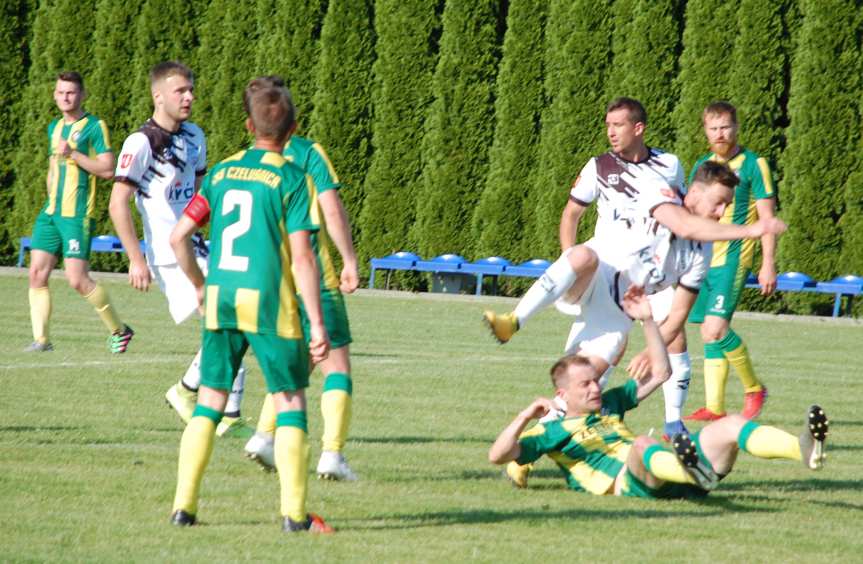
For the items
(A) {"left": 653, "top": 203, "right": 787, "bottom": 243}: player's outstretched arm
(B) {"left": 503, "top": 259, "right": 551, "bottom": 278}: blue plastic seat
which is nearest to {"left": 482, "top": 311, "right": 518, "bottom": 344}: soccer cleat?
(A) {"left": 653, "top": 203, "right": 787, "bottom": 243}: player's outstretched arm

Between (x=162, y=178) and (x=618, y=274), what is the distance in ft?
9.25

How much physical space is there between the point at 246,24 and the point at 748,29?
8821 millimetres

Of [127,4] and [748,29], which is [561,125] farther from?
[127,4]

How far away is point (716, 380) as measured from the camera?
10875 millimetres

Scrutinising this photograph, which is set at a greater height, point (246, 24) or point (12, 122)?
point (246, 24)

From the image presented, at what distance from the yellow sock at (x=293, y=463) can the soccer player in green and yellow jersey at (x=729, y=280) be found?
5.27m

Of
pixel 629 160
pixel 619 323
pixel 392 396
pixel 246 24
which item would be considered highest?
pixel 246 24

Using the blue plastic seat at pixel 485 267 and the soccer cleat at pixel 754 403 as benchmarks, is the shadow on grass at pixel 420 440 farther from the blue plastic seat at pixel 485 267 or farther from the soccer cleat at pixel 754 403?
the blue plastic seat at pixel 485 267

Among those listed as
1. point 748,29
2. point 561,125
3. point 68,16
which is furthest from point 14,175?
point 748,29

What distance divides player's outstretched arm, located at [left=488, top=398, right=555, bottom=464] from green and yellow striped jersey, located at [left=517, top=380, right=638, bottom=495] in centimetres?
12

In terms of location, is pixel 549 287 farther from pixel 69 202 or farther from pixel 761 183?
pixel 69 202

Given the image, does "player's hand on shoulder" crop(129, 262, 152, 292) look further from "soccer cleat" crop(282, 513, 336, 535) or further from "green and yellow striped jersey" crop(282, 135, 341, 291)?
"soccer cleat" crop(282, 513, 336, 535)

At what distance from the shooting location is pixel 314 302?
19.8ft

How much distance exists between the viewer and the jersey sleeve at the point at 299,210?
6.05 metres
